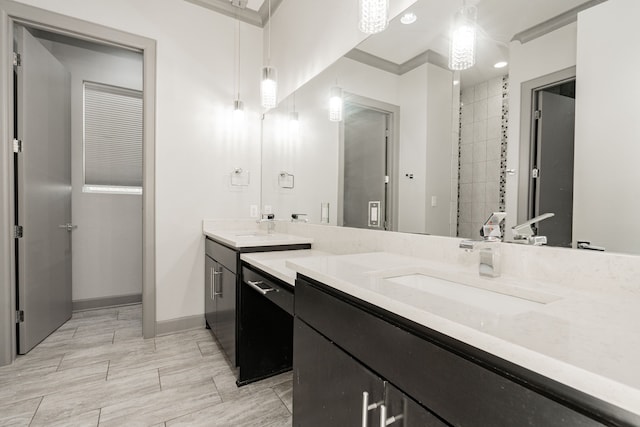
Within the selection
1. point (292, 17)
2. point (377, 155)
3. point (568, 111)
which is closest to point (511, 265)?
point (568, 111)

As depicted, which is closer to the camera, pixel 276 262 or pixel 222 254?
pixel 276 262

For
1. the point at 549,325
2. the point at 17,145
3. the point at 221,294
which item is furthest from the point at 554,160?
the point at 17,145

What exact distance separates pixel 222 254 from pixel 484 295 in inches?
66.2

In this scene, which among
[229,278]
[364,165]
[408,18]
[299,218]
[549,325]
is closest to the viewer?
[549,325]

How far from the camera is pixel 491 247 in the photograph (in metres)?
0.99

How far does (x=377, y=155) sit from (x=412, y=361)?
1.23 m

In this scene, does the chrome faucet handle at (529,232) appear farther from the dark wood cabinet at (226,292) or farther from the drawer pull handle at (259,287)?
the dark wood cabinet at (226,292)

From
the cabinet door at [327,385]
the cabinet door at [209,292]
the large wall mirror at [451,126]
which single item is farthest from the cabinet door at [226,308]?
the cabinet door at [327,385]

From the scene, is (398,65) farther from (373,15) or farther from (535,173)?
(535,173)

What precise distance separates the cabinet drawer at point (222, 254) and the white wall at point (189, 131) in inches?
10.0

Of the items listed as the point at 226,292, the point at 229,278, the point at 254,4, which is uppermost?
the point at 254,4

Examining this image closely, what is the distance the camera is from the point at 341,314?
0.85 m

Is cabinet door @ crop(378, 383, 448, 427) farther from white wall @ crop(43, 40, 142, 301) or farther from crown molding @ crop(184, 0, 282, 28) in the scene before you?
white wall @ crop(43, 40, 142, 301)

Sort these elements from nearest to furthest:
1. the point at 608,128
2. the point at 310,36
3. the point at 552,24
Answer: the point at 608,128, the point at 552,24, the point at 310,36
